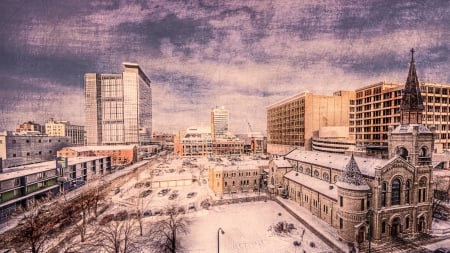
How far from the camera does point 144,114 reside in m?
130

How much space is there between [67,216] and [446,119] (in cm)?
10914

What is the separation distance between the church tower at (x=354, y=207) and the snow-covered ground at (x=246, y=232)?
383cm

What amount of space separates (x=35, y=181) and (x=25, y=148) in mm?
35950

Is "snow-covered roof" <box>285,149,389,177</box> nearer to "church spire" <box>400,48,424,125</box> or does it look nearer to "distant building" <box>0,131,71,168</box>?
"church spire" <box>400,48,424,125</box>

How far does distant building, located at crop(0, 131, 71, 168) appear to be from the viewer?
192 feet

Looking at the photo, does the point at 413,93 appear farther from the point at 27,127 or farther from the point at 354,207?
the point at 27,127

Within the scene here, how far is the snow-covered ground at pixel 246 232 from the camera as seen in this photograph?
25.2 meters

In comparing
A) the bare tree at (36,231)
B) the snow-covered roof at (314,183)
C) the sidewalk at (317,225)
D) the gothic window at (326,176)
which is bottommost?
the sidewalk at (317,225)

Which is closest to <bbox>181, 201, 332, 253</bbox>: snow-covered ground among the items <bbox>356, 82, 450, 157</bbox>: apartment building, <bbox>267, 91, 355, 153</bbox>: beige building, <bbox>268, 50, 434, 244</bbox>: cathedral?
<bbox>268, 50, 434, 244</bbox>: cathedral

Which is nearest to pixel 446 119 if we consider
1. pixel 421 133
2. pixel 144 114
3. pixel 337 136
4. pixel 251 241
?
pixel 337 136

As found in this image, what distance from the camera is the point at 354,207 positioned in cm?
2547

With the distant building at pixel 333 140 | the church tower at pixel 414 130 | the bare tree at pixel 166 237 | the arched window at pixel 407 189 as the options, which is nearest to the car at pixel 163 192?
the bare tree at pixel 166 237

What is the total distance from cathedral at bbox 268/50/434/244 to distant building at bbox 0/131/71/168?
288ft

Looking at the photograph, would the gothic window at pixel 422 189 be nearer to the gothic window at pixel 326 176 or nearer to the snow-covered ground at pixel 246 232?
the gothic window at pixel 326 176
